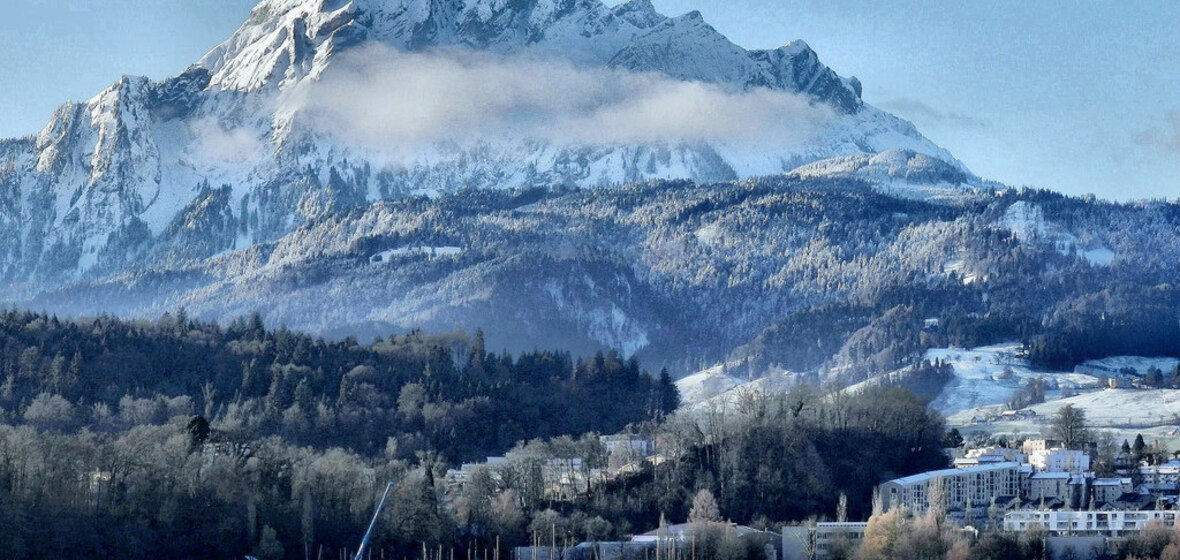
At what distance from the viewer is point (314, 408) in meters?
166

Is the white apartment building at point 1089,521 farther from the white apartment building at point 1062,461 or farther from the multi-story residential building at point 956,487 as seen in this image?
the white apartment building at point 1062,461

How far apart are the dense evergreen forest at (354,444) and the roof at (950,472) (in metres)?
2.18

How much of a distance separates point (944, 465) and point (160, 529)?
175ft

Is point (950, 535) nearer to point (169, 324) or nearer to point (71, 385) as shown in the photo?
point (71, 385)

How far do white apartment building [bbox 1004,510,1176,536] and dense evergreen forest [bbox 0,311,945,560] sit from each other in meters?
9.78

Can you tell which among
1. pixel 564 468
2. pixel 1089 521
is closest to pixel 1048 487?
pixel 1089 521

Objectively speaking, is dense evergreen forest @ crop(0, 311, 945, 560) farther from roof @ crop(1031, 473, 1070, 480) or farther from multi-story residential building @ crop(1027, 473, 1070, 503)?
multi-story residential building @ crop(1027, 473, 1070, 503)

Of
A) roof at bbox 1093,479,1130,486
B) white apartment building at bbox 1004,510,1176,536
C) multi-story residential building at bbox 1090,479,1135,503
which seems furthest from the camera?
roof at bbox 1093,479,1130,486

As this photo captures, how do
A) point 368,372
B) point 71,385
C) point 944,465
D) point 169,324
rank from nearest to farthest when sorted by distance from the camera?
1. point 944,465
2. point 71,385
3. point 368,372
4. point 169,324

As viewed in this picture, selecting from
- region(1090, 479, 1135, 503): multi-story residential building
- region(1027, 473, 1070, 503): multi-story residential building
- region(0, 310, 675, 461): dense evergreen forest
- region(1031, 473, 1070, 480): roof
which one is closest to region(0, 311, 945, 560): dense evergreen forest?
region(0, 310, 675, 461): dense evergreen forest

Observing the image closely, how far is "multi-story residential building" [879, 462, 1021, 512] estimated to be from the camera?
141000 mm

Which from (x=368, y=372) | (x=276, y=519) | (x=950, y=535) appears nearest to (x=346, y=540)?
(x=276, y=519)

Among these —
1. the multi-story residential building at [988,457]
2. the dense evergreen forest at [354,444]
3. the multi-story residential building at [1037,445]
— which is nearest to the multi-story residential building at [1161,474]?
the multi-story residential building at [988,457]

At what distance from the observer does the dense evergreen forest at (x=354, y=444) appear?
12100 cm
